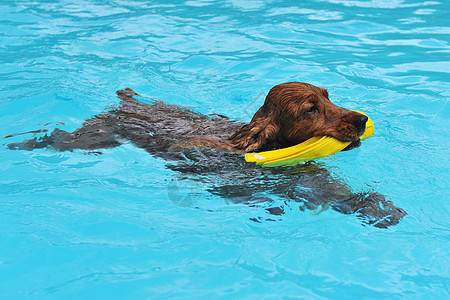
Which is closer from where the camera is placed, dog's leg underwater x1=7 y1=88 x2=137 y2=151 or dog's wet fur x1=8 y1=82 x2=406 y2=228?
dog's wet fur x1=8 y1=82 x2=406 y2=228

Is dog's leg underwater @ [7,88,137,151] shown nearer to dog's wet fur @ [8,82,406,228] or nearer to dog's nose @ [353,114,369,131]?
dog's wet fur @ [8,82,406,228]

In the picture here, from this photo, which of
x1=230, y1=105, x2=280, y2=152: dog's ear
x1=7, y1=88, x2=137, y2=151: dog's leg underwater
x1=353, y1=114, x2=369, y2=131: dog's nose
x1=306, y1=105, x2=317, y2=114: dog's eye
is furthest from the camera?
x1=7, y1=88, x2=137, y2=151: dog's leg underwater

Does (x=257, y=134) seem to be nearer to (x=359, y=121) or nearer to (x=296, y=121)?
(x=296, y=121)

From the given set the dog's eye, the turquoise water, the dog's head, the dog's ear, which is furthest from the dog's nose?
the dog's ear

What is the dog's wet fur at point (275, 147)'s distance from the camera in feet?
14.5

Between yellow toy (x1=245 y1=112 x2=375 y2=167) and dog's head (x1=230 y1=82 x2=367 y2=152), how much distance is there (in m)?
0.07

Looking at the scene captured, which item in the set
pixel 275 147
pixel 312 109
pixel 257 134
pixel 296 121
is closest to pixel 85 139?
pixel 257 134

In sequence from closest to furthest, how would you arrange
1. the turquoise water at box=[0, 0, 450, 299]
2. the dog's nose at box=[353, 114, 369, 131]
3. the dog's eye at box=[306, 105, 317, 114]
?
the turquoise water at box=[0, 0, 450, 299], the dog's nose at box=[353, 114, 369, 131], the dog's eye at box=[306, 105, 317, 114]

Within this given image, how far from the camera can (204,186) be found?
4727 mm

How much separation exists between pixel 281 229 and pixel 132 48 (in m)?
6.22

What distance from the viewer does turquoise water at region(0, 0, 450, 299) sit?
144 inches

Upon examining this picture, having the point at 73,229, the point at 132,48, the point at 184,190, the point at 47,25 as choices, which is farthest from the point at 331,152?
the point at 47,25

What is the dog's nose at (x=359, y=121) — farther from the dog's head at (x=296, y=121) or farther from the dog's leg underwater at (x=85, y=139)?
the dog's leg underwater at (x=85, y=139)

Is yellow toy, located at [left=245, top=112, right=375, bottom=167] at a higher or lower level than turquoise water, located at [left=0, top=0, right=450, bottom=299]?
higher
